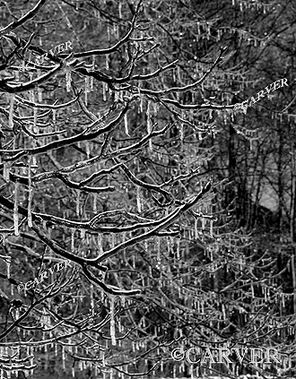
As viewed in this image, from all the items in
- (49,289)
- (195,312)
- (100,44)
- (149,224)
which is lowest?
(195,312)

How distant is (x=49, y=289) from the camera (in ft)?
13.6

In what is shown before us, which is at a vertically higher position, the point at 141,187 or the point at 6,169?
the point at 6,169

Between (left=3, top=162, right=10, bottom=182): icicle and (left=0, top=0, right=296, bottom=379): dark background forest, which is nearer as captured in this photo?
(left=3, top=162, right=10, bottom=182): icicle

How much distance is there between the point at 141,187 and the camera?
4715 mm

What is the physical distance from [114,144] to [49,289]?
3367mm

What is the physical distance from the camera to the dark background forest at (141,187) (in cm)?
386

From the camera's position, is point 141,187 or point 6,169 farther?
point 141,187

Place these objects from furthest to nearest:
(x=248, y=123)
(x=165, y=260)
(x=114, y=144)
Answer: (x=248, y=123) → (x=165, y=260) → (x=114, y=144)

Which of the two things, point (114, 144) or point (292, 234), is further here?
point (292, 234)

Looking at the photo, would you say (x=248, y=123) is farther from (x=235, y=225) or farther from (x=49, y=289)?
(x=49, y=289)

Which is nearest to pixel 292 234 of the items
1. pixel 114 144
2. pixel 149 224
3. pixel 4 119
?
pixel 114 144

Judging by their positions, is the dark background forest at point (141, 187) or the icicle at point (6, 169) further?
the dark background forest at point (141, 187)

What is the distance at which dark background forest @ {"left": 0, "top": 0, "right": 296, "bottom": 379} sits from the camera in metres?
3.86

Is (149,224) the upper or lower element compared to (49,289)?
upper
